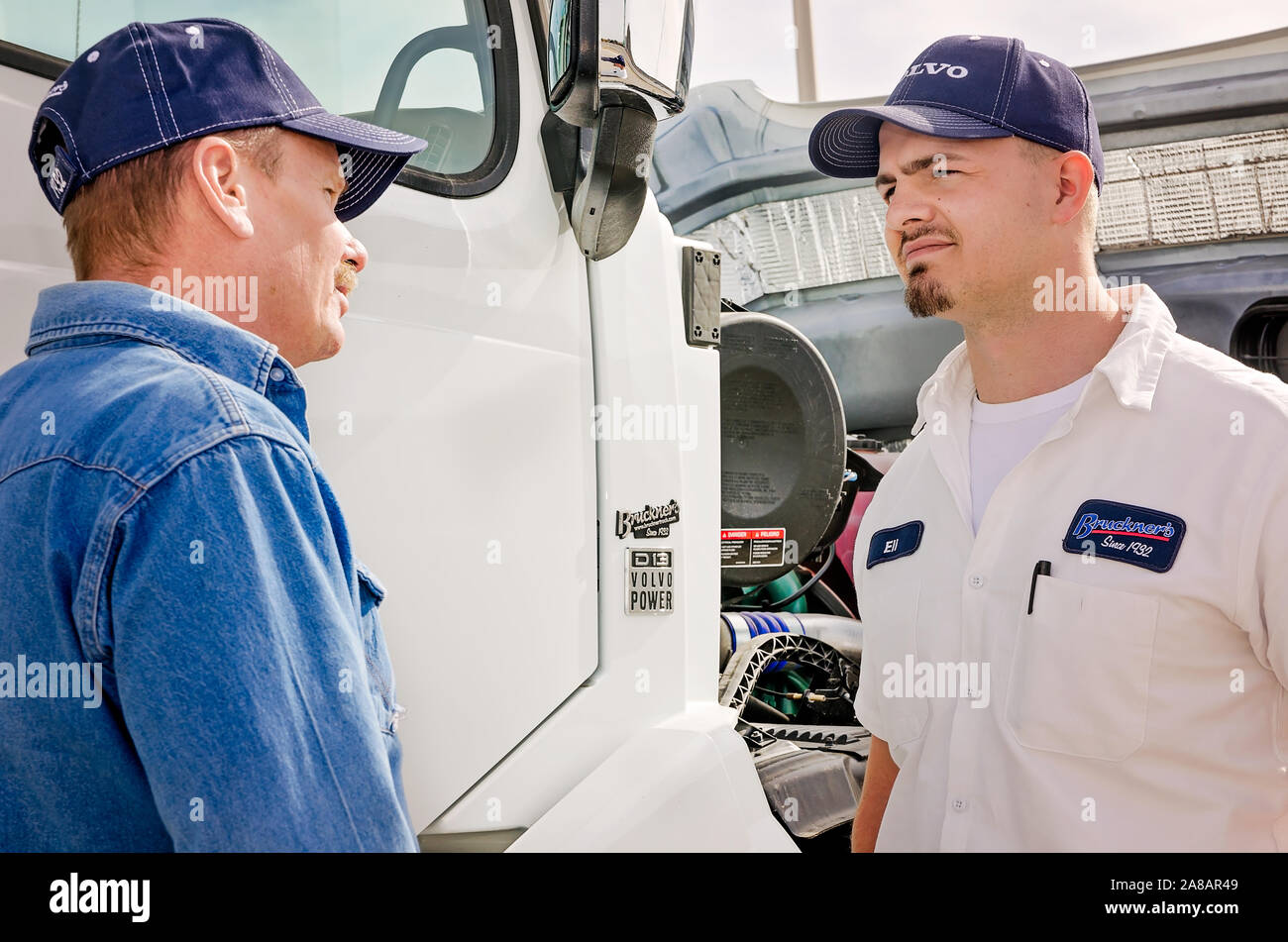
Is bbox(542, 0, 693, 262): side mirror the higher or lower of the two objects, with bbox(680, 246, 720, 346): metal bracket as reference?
higher

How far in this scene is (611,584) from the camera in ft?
6.57

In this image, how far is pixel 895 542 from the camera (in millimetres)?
1800

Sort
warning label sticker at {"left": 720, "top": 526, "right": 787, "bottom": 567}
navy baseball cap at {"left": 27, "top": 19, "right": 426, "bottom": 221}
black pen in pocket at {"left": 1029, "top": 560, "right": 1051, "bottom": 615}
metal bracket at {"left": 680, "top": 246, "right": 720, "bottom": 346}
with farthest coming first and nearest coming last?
warning label sticker at {"left": 720, "top": 526, "right": 787, "bottom": 567}
metal bracket at {"left": 680, "top": 246, "right": 720, "bottom": 346}
black pen in pocket at {"left": 1029, "top": 560, "right": 1051, "bottom": 615}
navy baseball cap at {"left": 27, "top": 19, "right": 426, "bottom": 221}

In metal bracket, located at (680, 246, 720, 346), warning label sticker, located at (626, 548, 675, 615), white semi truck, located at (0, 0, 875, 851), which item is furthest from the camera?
metal bracket, located at (680, 246, 720, 346)

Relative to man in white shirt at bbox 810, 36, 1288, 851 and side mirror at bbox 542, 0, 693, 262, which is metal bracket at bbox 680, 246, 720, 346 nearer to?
side mirror at bbox 542, 0, 693, 262

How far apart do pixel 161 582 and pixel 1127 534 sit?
1.16 m

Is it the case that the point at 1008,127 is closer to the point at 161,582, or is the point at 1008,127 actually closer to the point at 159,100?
the point at 159,100

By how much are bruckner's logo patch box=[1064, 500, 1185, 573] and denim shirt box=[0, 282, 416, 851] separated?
96 centimetres

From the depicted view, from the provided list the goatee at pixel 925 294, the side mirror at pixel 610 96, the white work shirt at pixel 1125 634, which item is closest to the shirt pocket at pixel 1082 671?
the white work shirt at pixel 1125 634

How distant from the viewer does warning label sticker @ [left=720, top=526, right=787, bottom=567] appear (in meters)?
3.19

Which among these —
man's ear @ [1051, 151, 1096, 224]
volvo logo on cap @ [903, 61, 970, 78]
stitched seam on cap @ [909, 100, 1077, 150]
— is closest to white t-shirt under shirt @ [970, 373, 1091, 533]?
man's ear @ [1051, 151, 1096, 224]

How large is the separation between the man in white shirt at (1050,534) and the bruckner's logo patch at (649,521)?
0.36 metres

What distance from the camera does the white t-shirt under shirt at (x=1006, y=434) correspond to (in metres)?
1.67

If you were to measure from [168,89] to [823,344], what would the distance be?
466 centimetres
